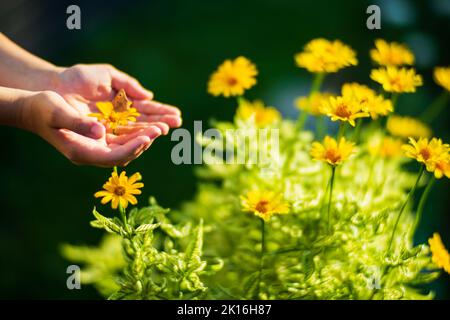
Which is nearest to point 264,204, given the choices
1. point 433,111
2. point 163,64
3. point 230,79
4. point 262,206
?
point 262,206

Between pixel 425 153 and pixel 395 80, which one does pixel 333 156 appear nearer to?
pixel 425 153

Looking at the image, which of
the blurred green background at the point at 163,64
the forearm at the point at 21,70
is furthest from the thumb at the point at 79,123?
the blurred green background at the point at 163,64

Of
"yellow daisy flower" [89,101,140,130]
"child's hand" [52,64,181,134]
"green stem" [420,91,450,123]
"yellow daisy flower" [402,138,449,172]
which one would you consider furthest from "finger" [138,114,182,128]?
"green stem" [420,91,450,123]

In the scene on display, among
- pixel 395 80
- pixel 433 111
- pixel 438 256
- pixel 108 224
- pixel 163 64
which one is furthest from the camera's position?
pixel 163 64

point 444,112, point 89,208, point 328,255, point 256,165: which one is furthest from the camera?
point 444,112

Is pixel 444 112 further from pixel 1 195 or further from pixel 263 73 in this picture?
pixel 1 195
